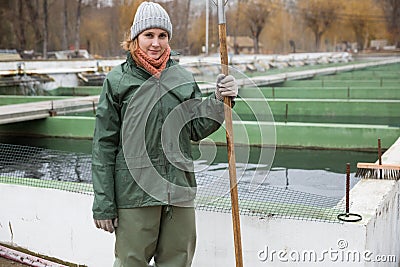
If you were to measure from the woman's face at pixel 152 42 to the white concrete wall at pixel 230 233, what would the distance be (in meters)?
1.27

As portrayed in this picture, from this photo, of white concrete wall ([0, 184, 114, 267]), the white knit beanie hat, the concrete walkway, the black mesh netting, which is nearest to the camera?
the white knit beanie hat

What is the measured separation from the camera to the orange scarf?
225 cm

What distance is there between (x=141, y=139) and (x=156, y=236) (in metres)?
0.42

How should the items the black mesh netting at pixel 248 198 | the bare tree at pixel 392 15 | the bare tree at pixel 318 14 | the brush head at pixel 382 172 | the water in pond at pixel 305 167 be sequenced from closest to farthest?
the black mesh netting at pixel 248 198
the brush head at pixel 382 172
the water in pond at pixel 305 167
the bare tree at pixel 392 15
the bare tree at pixel 318 14

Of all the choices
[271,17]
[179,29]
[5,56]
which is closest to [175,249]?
[5,56]

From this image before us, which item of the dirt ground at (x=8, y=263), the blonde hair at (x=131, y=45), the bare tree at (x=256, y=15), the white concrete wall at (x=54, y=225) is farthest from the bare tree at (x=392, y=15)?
the blonde hair at (x=131, y=45)

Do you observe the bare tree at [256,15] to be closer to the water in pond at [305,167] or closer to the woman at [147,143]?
the water in pond at [305,167]

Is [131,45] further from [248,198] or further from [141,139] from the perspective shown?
[248,198]

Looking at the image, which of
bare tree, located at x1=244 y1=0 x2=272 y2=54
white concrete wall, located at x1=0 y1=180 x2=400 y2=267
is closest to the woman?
white concrete wall, located at x1=0 y1=180 x2=400 y2=267

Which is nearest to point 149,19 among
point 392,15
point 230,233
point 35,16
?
point 230,233

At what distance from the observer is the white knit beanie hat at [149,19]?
224 cm

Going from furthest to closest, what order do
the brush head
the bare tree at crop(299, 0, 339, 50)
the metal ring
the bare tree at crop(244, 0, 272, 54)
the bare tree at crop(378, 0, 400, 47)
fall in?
the bare tree at crop(299, 0, 339, 50) → the bare tree at crop(378, 0, 400, 47) → the bare tree at crop(244, 0, 272, 54) → the brush head → the metal ring

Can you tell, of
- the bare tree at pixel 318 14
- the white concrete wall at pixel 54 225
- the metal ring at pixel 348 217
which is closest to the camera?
the metal ring at pixel 348 217

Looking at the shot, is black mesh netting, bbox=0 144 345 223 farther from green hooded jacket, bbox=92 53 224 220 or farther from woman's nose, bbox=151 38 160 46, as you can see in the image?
woman's nose, bbox=151 38 160 46
